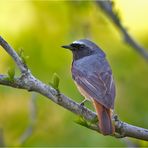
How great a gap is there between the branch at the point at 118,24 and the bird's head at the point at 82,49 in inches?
11.8

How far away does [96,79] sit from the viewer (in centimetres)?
550

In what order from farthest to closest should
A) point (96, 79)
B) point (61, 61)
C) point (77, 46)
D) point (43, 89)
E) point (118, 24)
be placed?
point (61, 61), point (77, 46), point (118, 24), point (96, 79), point (43, 89)

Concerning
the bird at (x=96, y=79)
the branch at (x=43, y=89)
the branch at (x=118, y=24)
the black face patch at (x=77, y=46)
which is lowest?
the branch at (x=43, y=89)

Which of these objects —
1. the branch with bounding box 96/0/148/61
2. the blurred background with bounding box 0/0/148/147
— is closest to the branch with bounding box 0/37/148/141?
the branch with bounding box 96/0/148/61

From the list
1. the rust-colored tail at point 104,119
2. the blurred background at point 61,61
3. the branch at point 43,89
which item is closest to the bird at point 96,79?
the rust-colored tail at point 104,119

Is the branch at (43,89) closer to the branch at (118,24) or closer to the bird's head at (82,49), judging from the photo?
the branch at (118,24)

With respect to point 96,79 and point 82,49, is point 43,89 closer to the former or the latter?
point 96,79

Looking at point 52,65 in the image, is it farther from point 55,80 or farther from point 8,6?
point 55,80

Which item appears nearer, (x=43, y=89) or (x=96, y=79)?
(x=43, y=89)

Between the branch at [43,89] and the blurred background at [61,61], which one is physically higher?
the blurred background at [61,61]

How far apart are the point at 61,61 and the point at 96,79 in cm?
187

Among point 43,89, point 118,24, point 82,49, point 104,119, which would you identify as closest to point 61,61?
point 82,49

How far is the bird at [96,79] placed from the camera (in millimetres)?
4907

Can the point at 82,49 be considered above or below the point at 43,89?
above
